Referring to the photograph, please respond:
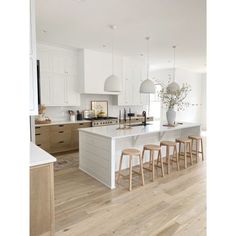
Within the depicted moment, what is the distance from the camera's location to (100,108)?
6316 mm

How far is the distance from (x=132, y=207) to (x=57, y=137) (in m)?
3.09

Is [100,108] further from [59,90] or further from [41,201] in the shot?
[41,201]

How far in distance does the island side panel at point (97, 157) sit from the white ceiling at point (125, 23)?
→ 2.05m

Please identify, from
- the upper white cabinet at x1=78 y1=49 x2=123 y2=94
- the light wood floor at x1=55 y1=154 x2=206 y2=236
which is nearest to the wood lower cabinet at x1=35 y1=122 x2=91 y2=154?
the upper white cabinet at x1=78 y1=49 x2=123 y2=94

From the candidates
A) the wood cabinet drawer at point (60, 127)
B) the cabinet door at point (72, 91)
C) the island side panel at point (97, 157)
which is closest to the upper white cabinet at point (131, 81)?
the cabinet door at point (72, 91)

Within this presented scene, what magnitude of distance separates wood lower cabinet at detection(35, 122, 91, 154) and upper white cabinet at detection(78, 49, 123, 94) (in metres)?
1.08

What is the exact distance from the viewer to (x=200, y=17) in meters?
3.23

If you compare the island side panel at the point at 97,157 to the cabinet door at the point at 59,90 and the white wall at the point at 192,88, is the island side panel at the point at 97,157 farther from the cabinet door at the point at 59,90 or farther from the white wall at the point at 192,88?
the white wall at the point at 192,88

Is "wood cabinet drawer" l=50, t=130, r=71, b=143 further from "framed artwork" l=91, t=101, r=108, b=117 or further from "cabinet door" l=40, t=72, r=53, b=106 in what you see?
"framed artwork" l=91, t=101, r=108, b=117

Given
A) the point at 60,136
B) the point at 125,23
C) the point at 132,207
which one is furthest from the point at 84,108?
the point at 132,207

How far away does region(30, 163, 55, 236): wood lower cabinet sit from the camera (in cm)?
168
